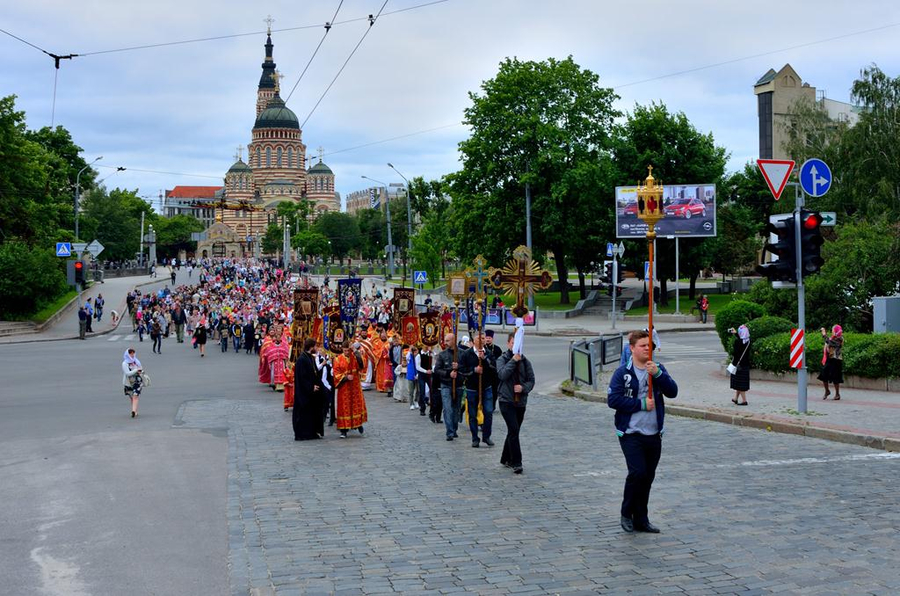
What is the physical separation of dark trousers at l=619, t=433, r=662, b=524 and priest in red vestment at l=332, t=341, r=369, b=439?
7243mm

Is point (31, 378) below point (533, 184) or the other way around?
below

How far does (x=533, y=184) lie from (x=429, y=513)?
4373cm

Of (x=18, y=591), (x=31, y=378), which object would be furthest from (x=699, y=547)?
(x=31, y=378)

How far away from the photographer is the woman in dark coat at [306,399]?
14704 mm

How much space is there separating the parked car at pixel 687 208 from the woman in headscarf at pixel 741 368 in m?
29.9

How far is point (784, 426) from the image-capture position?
14867mm

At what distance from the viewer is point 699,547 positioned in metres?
8.10

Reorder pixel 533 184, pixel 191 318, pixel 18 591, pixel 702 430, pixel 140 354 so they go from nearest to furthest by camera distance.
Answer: pixel 18 591 → pixel 702 430 → pixel 140 354 → pixel 191 318 → pixel 533 184

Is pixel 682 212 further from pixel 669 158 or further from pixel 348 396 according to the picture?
pixel 348 396

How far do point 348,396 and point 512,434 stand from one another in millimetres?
4209

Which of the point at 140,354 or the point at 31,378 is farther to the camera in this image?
the point at 140,354

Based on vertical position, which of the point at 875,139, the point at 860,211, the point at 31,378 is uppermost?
the point at 875,139

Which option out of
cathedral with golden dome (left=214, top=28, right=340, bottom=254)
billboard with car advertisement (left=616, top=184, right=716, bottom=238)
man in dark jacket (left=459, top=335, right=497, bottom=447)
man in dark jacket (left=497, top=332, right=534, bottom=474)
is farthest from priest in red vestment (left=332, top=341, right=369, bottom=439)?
cathedral with golden dome (left=214, top=28, right=340, bottom=254)

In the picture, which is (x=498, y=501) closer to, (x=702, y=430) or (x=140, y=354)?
(x=702, y=430)
